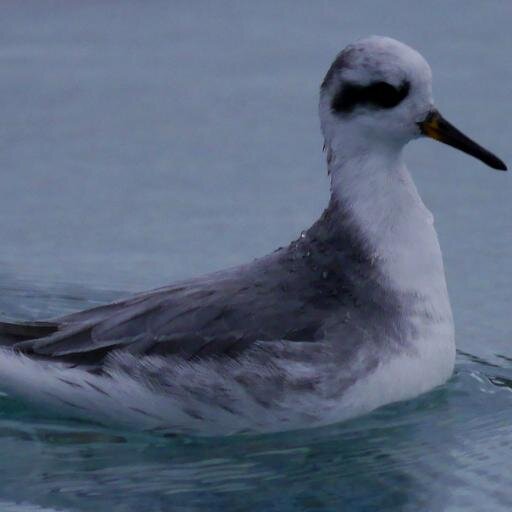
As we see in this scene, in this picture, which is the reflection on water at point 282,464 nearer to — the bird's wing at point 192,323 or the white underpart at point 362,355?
the white underpart at point 362,355

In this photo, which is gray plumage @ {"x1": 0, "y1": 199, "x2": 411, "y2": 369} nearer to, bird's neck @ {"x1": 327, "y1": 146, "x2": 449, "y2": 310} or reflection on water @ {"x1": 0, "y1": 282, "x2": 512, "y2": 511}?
bird's neck @ {"x1": 327, "y1": 146, "x2": 449, "y2": 310}

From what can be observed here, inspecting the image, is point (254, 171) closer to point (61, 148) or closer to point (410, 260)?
point (61, 148)

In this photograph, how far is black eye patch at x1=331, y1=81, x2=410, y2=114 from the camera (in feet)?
23.4

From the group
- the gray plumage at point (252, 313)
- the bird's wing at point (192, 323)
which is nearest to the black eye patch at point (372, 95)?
the gray plumage at point (252, 313)

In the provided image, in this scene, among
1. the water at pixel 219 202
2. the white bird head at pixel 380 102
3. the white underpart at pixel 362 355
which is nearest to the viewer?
the water at pixel 219 202

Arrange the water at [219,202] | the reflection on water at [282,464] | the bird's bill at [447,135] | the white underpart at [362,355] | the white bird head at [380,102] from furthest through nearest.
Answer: the bird's bill at [447,135], the white bird head at [380,102], the white underpart at [362,355], the water at [219,202], the reflection on water at [282,464]

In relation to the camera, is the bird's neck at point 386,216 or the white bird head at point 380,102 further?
the bird's neck at point 386,216

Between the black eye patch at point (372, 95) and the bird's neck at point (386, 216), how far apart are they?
0.22 meters

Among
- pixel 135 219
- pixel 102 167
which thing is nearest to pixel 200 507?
pixel 135 219

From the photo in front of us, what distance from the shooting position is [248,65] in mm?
10812

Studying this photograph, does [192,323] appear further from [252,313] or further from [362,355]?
[362,355]

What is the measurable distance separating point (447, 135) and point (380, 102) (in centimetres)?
34

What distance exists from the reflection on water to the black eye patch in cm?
129

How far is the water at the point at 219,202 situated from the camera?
6754 mm
